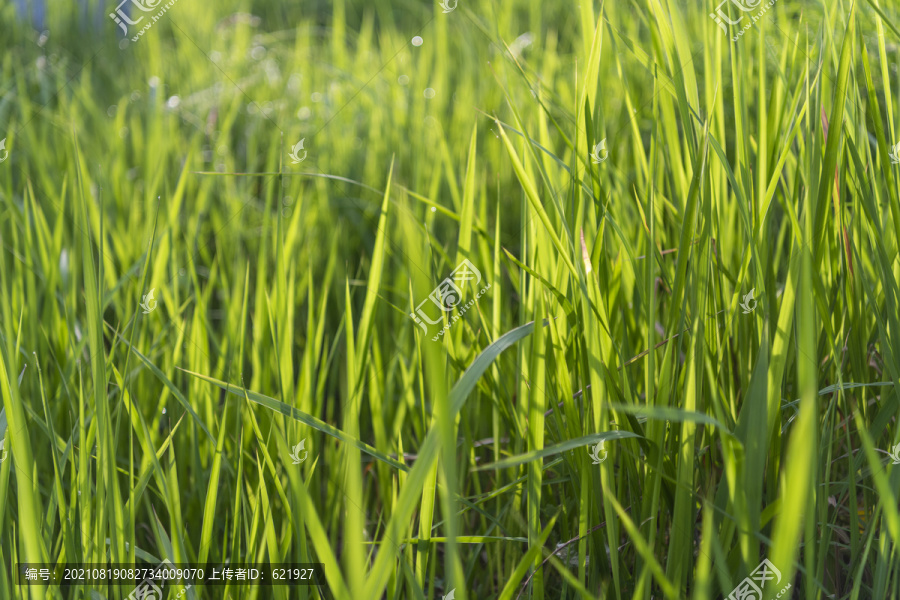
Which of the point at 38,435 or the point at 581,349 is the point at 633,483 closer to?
the point at 581,349

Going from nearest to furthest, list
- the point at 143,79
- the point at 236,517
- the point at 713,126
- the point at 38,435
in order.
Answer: the point at 236,517
the point at 713,126
the point at 38,435
the point at 143,79

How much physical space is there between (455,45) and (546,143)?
1.72 metres

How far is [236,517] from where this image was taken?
551 millimetres

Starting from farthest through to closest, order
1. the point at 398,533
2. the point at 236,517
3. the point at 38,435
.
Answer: the point at 38,435 → the point at 236,517 → the point at 398,533

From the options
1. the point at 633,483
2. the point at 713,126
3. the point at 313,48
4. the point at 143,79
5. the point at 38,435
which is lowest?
the point at 633,483

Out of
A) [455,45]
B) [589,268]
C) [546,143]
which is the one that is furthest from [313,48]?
[589,268]

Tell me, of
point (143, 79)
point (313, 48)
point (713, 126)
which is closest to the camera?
point (713, 126)

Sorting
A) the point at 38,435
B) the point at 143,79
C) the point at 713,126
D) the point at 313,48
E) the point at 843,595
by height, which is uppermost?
the point at 313,48

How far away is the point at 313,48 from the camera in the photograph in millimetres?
2484

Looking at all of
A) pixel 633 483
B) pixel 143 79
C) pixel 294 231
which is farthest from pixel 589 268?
pixel 143 79

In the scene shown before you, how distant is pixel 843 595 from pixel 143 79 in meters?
2.39

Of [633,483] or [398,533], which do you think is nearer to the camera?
[398,533]

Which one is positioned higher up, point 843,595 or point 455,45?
point 455,45

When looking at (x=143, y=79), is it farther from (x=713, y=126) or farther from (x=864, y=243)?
(x=864, y=243)
